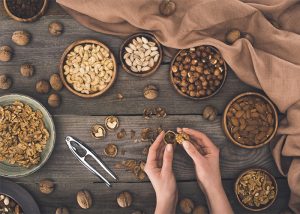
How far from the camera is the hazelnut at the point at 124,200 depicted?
1.34 m

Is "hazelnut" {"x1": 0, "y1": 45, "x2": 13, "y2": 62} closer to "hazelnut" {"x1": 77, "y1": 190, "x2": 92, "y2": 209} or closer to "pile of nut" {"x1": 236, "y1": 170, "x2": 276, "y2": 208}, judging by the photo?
"hazelnut" {"x1": 77, "y1": 190, "x2": 92, "y2": 209}

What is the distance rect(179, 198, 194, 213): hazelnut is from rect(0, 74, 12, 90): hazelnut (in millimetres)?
760

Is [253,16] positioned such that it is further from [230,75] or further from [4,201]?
[4,201]

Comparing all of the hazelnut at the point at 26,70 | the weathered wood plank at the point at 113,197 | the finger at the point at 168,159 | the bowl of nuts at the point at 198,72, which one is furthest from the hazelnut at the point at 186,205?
the hazelnut at the point at 26,70

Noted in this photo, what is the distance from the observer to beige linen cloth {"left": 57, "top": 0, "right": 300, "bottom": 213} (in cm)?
129

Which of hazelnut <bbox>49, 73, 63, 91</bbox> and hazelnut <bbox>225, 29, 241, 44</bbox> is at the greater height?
hazelnut <bbox>225, 29, 241, 44</bbox>

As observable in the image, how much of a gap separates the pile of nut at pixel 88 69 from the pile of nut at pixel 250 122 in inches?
18.0

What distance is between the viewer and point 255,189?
4.37ft

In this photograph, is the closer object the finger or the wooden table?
the finger

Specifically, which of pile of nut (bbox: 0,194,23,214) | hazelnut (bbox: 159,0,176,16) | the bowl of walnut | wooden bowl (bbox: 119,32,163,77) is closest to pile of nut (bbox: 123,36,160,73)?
wooden bowl (bbox: 119,32,163,77)

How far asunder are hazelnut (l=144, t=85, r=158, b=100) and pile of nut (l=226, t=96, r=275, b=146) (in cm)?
27

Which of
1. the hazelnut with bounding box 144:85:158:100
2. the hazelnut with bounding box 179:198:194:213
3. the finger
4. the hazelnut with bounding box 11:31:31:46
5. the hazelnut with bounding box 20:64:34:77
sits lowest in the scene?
the hazelnut with bounding box 179:198:194:213

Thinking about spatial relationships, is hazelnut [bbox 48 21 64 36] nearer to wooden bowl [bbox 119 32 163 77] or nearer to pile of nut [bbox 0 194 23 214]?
wooden bowl [bbox 119 32 163 77]

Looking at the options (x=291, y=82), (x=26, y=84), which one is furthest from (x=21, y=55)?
(x=291, y=82)
